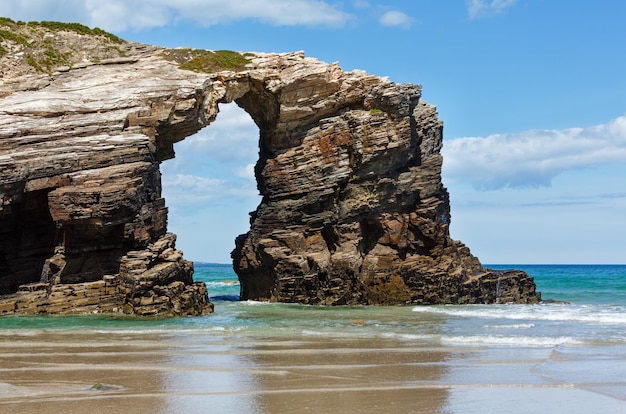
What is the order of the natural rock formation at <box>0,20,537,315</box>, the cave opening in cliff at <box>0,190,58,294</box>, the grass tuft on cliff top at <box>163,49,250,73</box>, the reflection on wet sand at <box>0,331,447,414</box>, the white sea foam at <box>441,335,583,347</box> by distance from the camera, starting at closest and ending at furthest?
1. the reflection on wet sand at <box>0,331,447,414</box>
2. the white sea foam at <box>441,335,583,347</box>
3. the natural rock formation at <box>0,20,537,315</box>
4. the cave opening in cliff at <box>0,190,58,294</box>
5. the grass tuft on cliff top at <box>163,49,250,73</box>

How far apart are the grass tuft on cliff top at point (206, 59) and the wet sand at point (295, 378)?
22483 millimetres

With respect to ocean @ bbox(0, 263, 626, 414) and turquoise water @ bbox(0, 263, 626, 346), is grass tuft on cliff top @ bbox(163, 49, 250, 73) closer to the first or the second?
turquoise water @ bbox(0, 263, 626, 346)

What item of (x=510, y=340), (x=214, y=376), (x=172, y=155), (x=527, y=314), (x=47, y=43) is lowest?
(x=214, y=376)

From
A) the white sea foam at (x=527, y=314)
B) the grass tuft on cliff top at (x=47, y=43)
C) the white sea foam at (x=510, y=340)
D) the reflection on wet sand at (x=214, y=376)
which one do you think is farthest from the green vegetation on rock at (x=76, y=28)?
the white sea foam at (x=510, y=340)

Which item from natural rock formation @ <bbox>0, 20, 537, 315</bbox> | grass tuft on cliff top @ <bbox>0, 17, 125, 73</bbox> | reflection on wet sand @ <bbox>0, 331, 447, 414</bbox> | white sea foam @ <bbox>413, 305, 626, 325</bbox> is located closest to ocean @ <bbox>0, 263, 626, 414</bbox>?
reflection on wet sand @ <bbox>0, 331, 447, 414</bbox>

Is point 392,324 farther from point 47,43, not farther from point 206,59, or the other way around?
point 47,43

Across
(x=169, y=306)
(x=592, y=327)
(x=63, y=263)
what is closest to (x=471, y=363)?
(x=592, y=327)

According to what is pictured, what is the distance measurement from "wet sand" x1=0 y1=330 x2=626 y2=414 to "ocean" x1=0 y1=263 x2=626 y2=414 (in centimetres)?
3

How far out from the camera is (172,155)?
4281 cm

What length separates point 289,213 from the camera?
46.6 m

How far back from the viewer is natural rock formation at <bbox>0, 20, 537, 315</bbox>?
1419 inches

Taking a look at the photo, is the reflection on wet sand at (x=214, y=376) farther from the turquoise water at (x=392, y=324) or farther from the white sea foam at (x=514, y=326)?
the white sea foam at (x=514, y=326)

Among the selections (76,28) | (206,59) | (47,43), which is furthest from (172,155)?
(76,28)

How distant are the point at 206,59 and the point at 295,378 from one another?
103 ft
